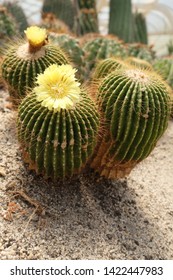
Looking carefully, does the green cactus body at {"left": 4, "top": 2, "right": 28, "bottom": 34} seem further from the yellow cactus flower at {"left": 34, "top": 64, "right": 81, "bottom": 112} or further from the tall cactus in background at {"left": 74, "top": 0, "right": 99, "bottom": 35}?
the yellow cactus flower at {"left": 34, "top": 64, "right": 81, "bottom": 112}

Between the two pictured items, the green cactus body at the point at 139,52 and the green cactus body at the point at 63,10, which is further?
the green cactus body at the point at 63,10

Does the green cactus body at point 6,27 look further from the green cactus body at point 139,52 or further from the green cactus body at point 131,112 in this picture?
the green cactus body at point 131,112

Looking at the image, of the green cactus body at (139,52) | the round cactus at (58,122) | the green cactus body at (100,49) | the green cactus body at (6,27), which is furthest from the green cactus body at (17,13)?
the round cactus at (58,122)

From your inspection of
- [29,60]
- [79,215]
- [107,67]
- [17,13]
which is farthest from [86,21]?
[79,215]

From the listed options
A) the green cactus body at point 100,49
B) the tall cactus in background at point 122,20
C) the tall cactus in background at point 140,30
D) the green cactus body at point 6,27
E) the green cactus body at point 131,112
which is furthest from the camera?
the tall cactus in background at point 140,30

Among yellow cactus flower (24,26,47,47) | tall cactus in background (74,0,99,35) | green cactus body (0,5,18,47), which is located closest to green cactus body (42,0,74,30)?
tall cactus in background (74,0,99,35)

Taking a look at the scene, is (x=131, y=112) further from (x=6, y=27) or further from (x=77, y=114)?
(x=6, y=27)

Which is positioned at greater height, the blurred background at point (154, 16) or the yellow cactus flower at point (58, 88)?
the yellow cactus flower at point (58, 88)
